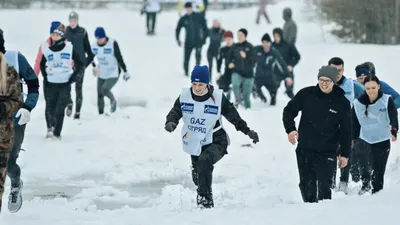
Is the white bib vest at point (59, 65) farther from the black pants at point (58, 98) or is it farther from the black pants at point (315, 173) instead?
the black pants at point (315, 173)

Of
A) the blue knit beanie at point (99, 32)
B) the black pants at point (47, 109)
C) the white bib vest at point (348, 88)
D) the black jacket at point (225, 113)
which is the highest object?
the blue knit beanie at point (99, 32)

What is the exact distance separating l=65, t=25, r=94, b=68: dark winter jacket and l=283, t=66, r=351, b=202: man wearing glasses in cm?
769

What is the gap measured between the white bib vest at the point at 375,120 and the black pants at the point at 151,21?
21935 millimetres

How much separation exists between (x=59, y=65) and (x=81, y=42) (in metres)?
2.03

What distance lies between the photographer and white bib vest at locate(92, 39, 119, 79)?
17.7 m

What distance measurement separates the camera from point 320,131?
30.7 feet

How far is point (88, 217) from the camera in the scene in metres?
9.02

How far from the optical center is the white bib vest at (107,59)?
1767 cm

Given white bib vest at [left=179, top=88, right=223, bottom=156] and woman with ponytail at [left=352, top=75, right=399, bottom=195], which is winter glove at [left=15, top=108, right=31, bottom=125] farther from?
woman with ponytail at [left=352, top=75, right=399, bottom=195]

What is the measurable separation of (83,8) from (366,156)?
31360 mm

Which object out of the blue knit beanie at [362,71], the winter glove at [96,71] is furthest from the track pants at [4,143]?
the winter glove at [96,71]

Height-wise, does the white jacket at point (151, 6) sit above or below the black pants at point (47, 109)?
above

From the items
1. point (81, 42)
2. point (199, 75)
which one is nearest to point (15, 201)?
point (199, 75)

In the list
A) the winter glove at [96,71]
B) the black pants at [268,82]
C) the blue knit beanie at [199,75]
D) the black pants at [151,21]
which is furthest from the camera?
the black pants at [151,21]
